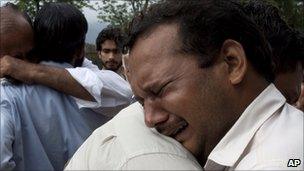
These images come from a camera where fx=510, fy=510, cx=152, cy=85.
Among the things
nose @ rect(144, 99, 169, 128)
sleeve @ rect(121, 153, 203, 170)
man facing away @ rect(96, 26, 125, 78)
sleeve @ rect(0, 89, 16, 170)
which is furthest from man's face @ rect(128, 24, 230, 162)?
man facing away @ rect(96, 26, 125, 78)

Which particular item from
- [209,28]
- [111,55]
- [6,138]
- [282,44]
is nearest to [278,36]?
[282,44]

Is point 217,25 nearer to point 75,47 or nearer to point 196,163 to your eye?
point 196,163

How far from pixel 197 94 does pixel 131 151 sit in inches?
9.9

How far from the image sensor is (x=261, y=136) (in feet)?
4.42

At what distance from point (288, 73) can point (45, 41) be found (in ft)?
4.21

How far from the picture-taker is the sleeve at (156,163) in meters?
1.36

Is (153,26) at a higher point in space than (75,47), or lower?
higher

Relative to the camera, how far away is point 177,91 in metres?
1.48

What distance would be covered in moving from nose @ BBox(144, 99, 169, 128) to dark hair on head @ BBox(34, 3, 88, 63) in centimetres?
132

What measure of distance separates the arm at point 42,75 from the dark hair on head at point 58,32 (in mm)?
156

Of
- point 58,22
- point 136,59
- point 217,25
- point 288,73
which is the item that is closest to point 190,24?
point 217,25

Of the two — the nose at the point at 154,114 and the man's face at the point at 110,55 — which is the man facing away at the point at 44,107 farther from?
the man's face at the point at 110,55

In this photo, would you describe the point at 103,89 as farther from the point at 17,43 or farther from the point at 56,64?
the point at 17,43

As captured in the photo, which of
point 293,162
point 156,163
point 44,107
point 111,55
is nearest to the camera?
point 293,162
